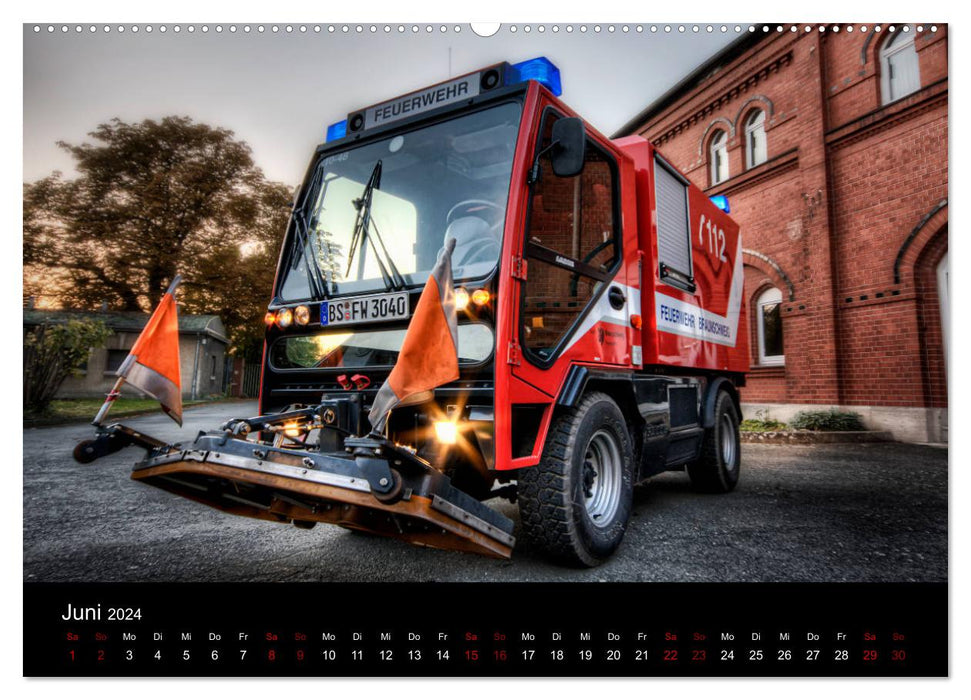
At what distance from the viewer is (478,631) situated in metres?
1.55

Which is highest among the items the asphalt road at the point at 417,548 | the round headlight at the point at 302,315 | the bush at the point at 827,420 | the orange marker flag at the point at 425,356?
the round headlight at the point at 302,315

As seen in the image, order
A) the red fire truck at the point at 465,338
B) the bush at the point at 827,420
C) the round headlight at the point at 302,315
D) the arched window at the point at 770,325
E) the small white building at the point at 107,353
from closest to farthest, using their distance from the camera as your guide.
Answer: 1. the red fire truck at the point at 465,338
2. the small white building at the point at 107,353
3. the round headlight at the point at 302,315
4. the bush at the point at 827,420
5. the arched window at the point at 770,325

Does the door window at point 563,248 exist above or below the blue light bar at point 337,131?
below

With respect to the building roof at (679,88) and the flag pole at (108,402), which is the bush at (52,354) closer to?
the flag pole at (108,402)

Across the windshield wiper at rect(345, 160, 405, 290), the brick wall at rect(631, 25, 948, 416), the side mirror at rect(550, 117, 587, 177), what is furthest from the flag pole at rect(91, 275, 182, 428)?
the brick wall at rect(631, 25, 948, 416)

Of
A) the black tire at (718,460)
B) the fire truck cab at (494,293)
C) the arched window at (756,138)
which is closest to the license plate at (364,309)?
the fire truck cab at (494,293)

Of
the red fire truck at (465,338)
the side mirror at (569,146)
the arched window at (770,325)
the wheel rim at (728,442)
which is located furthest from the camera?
the arched window at (770,325)

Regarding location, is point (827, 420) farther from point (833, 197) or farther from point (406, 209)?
point (406, 209)

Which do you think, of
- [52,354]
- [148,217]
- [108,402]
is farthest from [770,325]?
[52,354]

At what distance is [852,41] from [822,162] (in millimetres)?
6271

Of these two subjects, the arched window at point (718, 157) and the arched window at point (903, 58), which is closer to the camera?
the arched window at point (903, 58)

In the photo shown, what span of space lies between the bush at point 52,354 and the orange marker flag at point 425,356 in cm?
130

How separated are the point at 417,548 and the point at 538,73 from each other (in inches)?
108

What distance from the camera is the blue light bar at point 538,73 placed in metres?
2.54
